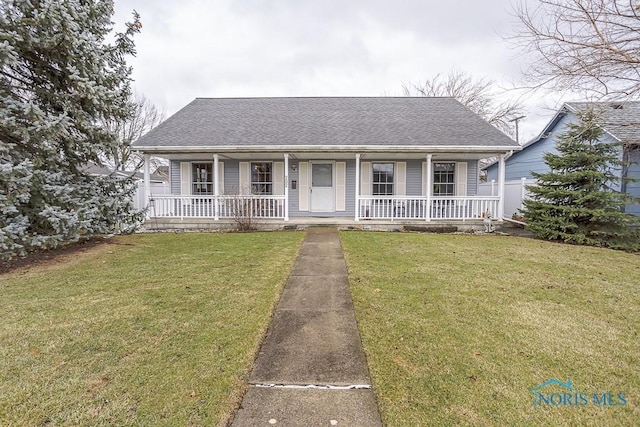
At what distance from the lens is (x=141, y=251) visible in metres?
7.03

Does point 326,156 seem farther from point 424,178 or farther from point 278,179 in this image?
point 424,178

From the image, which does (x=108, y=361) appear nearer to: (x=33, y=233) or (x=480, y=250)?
(x=33, y=233)

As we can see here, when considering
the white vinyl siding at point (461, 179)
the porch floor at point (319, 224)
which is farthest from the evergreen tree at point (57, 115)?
the white vinyl siding at point (461, 179)

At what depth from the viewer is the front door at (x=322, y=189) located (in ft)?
38.6

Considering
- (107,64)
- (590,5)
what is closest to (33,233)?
(107,64)

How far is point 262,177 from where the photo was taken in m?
11.9

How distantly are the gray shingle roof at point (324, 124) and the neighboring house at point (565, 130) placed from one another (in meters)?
2.66

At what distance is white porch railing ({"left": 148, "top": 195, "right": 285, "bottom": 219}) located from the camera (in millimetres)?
10078

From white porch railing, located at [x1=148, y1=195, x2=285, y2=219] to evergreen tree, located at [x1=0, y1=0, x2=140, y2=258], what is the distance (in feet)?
10.7

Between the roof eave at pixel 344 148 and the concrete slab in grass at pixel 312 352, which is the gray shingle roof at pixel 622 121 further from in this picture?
the concrete slab in grass at pixel 312 352

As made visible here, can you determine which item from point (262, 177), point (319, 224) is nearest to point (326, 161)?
point (262, 177)

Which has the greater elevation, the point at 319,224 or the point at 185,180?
the point at 185,180

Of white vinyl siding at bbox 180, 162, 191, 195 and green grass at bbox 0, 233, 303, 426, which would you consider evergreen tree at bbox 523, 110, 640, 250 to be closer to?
green grass at bbox 0, 233, 303, 426

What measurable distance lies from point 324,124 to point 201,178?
5280mm
